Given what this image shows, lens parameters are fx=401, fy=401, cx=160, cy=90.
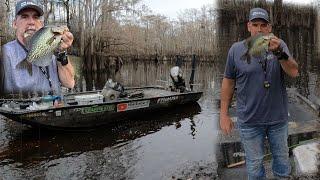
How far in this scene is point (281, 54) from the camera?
3.91 meters

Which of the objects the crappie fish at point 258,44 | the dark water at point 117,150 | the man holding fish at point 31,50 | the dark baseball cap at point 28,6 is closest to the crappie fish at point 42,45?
the man holding fish at point 31,50

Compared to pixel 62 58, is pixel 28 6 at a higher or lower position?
higher

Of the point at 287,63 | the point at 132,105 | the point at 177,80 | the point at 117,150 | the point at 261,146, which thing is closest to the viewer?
the point at 287,63

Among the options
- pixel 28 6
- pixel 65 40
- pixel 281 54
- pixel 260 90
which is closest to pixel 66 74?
pixel 65 40

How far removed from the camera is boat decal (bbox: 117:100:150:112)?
15.2m

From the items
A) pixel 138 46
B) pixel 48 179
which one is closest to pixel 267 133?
pixel 48 179

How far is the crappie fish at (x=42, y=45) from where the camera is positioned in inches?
77.6

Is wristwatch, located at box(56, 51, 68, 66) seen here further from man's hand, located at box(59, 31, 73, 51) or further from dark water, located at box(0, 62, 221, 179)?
dark water, located at box(0, 62, 221, 179)

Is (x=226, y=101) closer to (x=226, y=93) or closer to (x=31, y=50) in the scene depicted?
(x=226, y=93)

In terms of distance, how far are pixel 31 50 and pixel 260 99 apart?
2.94m

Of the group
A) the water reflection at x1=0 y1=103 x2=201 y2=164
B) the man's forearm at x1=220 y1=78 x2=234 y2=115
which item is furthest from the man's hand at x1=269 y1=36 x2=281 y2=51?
the water reflection at x1=0 y1=103 x2=201 y2=164

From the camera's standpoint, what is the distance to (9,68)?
2.07 metres

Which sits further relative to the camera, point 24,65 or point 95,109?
point 95,109

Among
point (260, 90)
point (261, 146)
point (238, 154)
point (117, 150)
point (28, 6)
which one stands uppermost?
point (28, 6)
